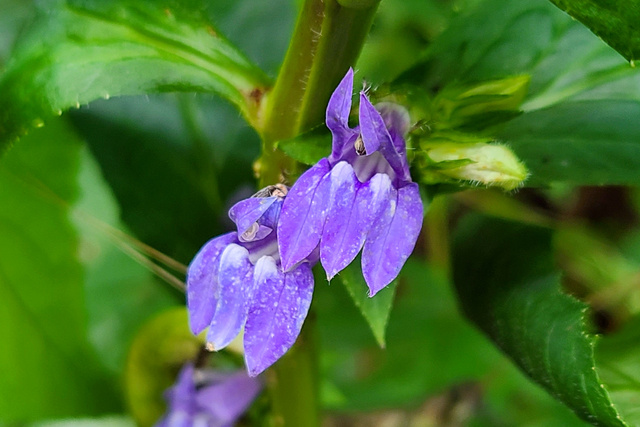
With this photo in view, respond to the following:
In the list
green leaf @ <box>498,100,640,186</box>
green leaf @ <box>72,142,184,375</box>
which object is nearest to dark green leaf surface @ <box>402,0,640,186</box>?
green leaf @ <box>498,100,640,186</box>

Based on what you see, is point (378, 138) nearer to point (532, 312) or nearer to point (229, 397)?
point (532, 312)

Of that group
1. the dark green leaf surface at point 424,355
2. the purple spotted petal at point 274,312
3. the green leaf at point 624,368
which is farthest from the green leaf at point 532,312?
the dark green leaf surface at point 424,355

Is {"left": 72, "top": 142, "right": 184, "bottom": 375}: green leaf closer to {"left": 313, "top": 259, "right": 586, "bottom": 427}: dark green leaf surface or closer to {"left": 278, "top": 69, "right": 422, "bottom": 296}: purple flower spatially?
{"left": 313, "top": 259, "right": 586, "bottom": 427}: dark green leaf surface

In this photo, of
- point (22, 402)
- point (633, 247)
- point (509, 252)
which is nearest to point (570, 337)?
point (509, 252)

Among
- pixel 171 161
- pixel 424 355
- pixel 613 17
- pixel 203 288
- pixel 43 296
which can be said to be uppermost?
pixel 613 17

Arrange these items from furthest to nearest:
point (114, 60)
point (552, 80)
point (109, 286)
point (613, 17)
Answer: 1. point (109, 286)
2. point (552, 80)
3. point (114, 60)
4. point (613, 17)

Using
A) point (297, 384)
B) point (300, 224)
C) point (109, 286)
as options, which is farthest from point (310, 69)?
point (109, 286)
